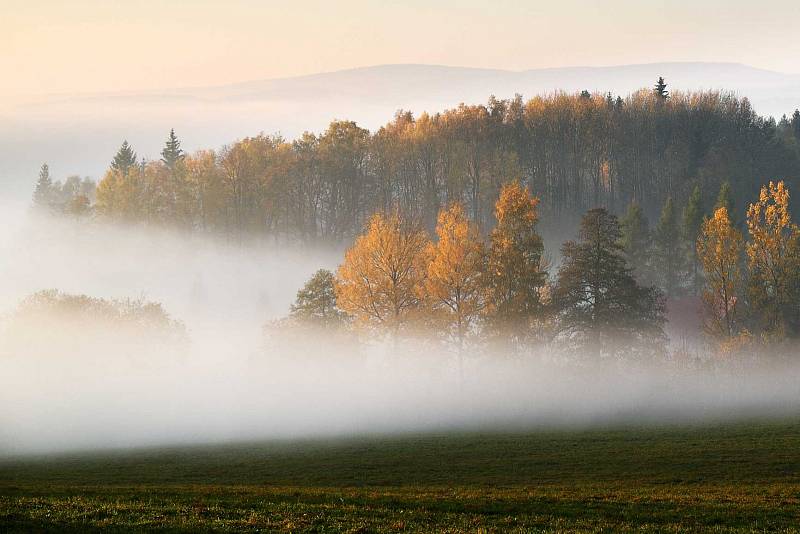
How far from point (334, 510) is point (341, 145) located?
111 m

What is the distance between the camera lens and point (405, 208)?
424 ft

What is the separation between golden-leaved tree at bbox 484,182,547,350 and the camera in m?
65.0

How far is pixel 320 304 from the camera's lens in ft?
239

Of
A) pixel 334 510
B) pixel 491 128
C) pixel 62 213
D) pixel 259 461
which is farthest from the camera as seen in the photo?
pixel 62 213

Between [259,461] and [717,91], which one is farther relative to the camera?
[717,91]

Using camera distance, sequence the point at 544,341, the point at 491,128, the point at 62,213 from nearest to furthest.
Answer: the point at 544,341 < the point at 491,128 < the point at 62,213

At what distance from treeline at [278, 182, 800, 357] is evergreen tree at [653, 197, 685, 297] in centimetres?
3475

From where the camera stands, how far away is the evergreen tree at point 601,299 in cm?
6481

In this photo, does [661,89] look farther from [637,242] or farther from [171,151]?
[171,151]

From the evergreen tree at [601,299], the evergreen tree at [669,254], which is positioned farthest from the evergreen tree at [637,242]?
the evergreen tree at [601,299]

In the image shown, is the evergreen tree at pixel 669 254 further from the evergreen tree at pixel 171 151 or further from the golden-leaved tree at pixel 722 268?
the evergreen tree at pixel 171 151

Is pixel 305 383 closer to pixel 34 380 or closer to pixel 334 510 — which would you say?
pixel 34 380

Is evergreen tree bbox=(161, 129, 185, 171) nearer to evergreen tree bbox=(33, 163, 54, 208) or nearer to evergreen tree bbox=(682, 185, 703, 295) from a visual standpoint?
evergreen tree bbox=(33, 163, 54, 208)

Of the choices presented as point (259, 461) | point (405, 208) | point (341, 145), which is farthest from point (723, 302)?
point (341, 145)
